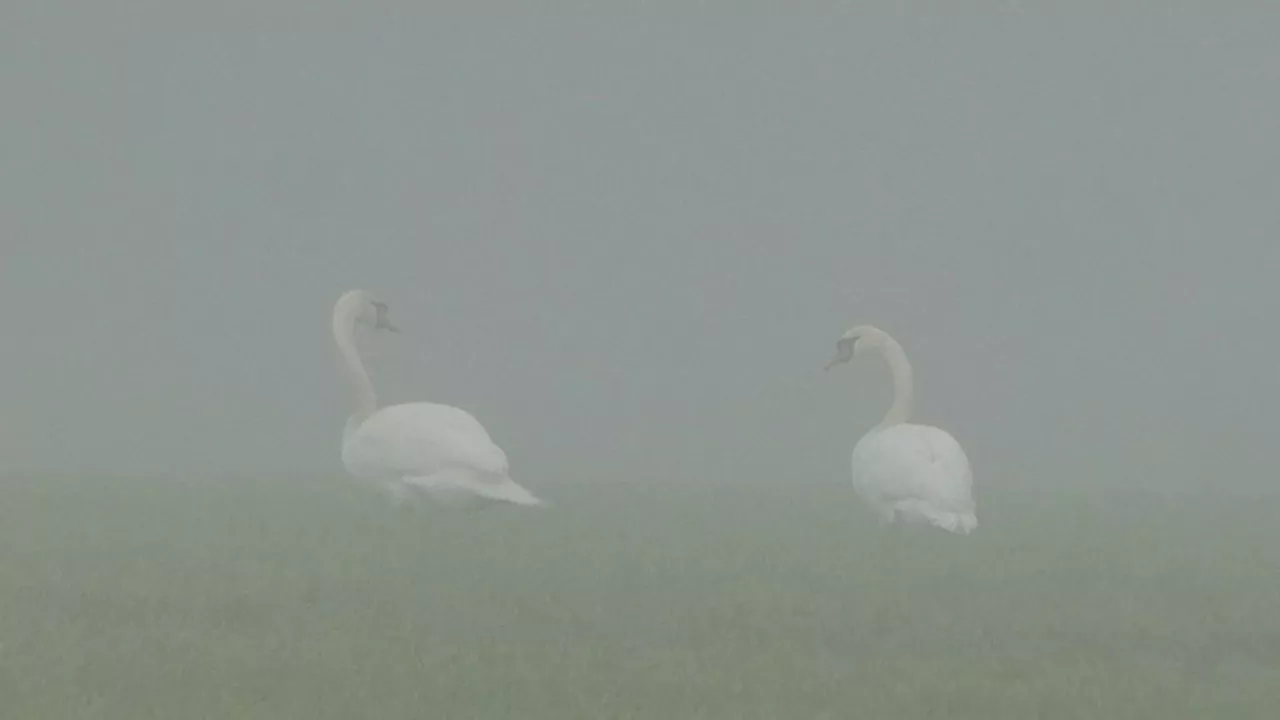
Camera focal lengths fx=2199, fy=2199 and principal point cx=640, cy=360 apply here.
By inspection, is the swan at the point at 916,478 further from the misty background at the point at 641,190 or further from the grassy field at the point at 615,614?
the misty background at the point at 641,190

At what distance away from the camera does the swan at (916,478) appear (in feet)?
48.3

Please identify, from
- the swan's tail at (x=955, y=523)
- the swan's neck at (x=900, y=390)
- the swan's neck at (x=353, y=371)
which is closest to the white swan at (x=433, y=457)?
the swan's neck at (x=353, y=371)

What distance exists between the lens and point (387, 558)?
13.0 metres

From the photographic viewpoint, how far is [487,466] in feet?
48.5

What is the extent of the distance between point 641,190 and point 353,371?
44.9 meters

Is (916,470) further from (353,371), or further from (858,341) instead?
(353,371)

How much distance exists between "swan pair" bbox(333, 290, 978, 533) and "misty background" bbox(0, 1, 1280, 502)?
25.7 m

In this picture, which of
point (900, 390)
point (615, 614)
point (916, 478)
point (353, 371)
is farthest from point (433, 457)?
point (900, 390)

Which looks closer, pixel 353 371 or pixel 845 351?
pixel 353 371

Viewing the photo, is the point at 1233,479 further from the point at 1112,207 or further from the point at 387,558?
the point at 1112,207

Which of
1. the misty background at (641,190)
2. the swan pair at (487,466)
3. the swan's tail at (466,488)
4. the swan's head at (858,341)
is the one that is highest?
the misty background at (641,190)

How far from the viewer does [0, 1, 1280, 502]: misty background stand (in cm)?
4747

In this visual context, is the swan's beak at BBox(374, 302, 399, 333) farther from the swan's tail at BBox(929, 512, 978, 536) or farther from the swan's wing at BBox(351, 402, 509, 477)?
the swan's tail at BBox(929, 512, 978, 536)

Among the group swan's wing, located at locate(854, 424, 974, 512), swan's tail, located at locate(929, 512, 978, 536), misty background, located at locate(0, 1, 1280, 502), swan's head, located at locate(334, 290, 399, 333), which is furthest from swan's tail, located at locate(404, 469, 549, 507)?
misty background, located at locate(0, 1, 1280, 502)
